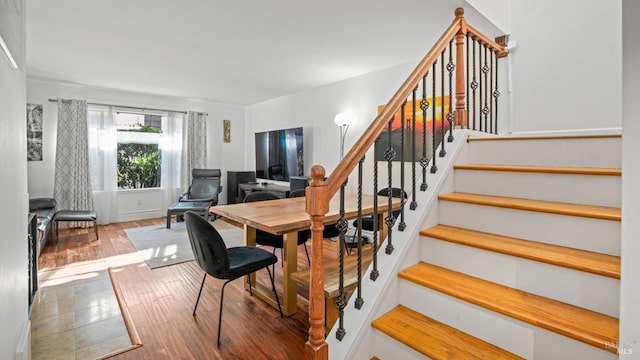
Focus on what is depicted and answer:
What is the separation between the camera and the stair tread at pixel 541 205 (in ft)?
4.47

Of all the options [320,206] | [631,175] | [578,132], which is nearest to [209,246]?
[320,206]

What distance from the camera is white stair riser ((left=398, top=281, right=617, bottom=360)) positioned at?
3.60 ft

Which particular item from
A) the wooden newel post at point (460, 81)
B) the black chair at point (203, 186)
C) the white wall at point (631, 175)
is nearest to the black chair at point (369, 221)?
the wooden newel post at point (460, 81)

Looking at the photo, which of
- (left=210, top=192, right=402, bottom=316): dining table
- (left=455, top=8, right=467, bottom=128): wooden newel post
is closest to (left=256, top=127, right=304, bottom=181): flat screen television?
(left=210, top=192, right=402, bottom=316): dining table

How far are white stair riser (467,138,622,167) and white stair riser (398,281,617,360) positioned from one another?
1.09m

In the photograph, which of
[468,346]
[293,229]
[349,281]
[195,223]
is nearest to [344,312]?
[349,281]

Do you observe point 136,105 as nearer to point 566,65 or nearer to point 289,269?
point 289,269

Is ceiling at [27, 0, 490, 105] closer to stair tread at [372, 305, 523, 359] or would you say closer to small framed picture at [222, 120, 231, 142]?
small framed picture at [222, 120, 231, 142]

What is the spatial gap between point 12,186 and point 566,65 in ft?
13.7

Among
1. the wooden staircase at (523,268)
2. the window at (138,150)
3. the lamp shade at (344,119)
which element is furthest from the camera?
the window at (138,150)

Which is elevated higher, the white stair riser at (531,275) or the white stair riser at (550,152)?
the white stair riser at (550,152)

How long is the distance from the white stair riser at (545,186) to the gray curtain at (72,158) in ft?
19.6

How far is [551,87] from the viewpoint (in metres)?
2.99

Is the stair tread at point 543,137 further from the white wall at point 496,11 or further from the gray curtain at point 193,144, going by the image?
the gray curtain at point 193,144
